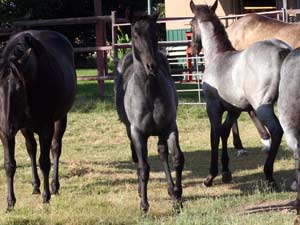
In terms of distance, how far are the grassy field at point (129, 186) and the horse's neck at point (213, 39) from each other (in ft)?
Result: 5.55

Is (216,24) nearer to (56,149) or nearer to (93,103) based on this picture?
(56,149)

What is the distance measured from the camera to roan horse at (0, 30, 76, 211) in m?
7.28

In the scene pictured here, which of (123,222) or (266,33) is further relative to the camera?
(266,33)

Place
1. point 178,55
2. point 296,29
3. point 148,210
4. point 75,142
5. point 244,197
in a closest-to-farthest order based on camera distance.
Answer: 1. point 148,210
2. point 244,197
3. point 296,29
4. point 75,142
5. point 178,55

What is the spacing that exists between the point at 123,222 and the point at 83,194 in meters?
1.92

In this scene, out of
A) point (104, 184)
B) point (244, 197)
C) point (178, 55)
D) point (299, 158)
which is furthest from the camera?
point (178, 55)

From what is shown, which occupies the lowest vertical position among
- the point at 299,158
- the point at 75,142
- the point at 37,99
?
the point at 75,142

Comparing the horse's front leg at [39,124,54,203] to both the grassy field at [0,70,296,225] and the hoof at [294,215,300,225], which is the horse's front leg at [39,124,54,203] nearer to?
the grassy field at [0,70,296,225]

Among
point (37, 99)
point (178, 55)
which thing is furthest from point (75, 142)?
point (178, 55)

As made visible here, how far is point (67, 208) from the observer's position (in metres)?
7.32

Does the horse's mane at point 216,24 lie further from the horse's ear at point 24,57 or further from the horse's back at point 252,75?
the horse's ear at point 24,57

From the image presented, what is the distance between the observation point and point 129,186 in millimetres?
8906

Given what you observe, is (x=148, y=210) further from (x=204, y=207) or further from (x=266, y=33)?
(x=266, y=33)

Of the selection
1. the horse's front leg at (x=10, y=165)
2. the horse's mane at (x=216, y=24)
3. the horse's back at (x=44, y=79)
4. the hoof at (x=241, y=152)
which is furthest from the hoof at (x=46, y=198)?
the hoof at (x=241, y=152)
